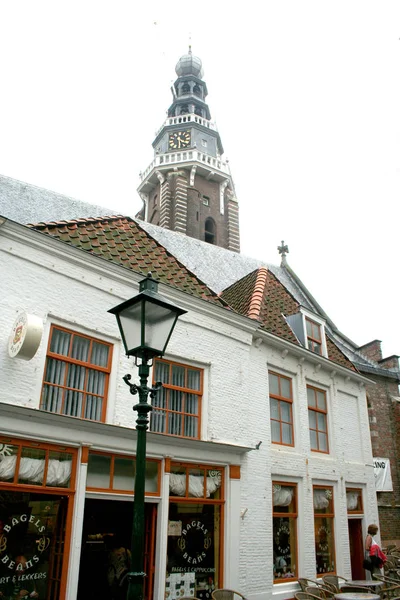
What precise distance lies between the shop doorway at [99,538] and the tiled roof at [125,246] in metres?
4.62

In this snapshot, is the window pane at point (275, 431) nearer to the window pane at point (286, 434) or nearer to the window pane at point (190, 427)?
the window pane at point (286, 434)

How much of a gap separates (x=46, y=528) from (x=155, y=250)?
6.43 m

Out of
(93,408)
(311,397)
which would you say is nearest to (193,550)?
(93,408)

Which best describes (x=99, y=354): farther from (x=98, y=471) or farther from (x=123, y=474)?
(x=123, y=474)

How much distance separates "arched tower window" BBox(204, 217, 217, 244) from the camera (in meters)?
41.6

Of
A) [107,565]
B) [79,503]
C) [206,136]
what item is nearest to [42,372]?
[79,503]

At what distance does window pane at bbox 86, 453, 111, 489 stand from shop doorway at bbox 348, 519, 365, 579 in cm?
827

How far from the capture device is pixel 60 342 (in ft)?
30.4

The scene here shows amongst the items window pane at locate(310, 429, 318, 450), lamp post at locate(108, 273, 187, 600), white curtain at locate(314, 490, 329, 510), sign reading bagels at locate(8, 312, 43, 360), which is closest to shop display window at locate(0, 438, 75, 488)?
sign reading bagels at locate(8, 312, 43, 360)

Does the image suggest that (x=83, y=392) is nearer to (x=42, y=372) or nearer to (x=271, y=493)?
(x=42, y=372)

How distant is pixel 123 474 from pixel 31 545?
1.92 metres

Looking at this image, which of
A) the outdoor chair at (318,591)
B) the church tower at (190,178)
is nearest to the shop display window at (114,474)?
the outdoor chair at (318,591)

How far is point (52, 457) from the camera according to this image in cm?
850

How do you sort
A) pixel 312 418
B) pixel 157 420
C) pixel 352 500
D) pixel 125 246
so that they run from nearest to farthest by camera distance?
pixel 157 420 < pixel 125 246 < pixel 312 418 < pixel 352 500
